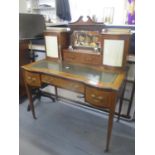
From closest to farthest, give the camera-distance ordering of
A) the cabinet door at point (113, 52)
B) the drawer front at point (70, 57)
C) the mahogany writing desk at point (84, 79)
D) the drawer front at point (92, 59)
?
the mahogany writing desk at point (84, 79) < the cabinet door at point (113, 52) < the drawer front at point (92, 59) < the drawer front at point (70, 57)

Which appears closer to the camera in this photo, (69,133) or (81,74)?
(81,74)

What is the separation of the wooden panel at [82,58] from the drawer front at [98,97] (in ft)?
1.24

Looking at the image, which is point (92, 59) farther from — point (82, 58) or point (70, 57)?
Answer: point (70, 57)

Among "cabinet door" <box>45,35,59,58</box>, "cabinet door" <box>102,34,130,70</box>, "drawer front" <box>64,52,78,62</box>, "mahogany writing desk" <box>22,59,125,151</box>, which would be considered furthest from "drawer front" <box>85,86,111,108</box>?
"cabinet door" <box>45,35,59,58</box>

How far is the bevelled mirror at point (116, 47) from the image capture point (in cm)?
137

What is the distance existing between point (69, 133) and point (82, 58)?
87 centimetres

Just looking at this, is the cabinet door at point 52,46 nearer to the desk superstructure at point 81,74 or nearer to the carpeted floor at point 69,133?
→ the desk superstructure at point 81,74

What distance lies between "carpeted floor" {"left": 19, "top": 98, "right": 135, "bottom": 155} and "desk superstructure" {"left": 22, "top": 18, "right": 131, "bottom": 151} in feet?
0.70

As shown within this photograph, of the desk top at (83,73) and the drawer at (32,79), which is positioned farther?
the drawer at (32,79)

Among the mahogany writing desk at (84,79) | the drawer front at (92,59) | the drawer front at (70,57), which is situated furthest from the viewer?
the drawer front at (70,57)

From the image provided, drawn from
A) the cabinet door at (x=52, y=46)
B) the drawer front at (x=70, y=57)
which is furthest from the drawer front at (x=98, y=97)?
the cabinet door at (x=52, y=46)

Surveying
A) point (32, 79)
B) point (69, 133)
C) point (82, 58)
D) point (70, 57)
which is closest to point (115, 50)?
point (82, 58)

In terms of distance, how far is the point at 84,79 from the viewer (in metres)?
1.36
